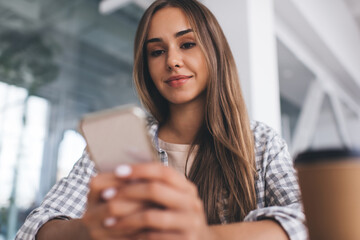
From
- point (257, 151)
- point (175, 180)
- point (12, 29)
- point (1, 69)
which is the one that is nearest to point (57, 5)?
point (12, 29)

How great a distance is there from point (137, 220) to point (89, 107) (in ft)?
8.94

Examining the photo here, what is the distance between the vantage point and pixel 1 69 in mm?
2340

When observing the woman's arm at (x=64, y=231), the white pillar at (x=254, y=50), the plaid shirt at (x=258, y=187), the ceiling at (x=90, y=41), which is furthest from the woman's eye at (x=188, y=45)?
the ceiling at (x=90, y=41)

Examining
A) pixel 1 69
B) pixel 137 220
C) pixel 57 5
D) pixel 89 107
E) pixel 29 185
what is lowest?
pixel 29 185

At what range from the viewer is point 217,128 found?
88 cm

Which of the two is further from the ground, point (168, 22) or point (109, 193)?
point (168, 22)

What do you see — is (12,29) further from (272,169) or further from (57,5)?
(272,169)

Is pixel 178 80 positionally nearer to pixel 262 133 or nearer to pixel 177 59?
pixel 177 59

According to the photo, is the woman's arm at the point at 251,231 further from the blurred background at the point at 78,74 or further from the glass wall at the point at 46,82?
the glass wall at the point at 46,82

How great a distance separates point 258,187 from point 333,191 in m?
0.55

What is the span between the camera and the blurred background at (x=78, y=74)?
7.40ft

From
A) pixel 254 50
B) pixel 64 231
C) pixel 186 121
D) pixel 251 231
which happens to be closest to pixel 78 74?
pixel 254 50

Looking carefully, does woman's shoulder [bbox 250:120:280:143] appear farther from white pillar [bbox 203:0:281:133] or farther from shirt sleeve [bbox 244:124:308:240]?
white pillar [bbox 203:0:281:133]

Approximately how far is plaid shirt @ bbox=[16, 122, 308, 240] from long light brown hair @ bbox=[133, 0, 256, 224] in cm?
3
